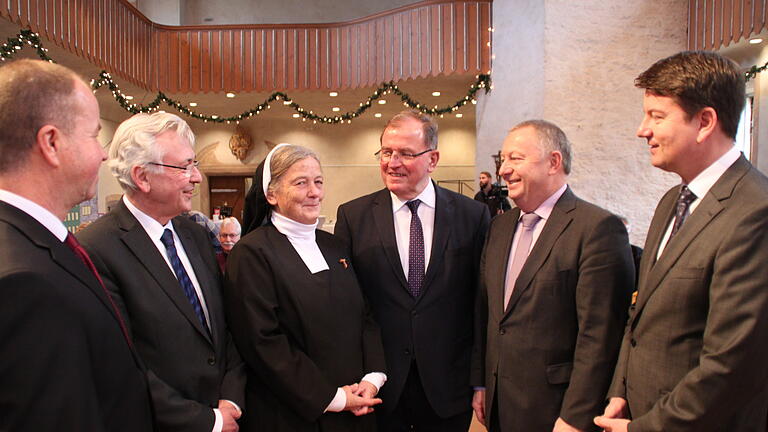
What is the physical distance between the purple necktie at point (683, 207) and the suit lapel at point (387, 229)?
3.62 feet

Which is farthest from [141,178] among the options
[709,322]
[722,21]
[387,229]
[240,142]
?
[240,142]

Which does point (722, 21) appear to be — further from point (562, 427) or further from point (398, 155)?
point (562, 427)

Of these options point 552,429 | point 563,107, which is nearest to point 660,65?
point 552,429

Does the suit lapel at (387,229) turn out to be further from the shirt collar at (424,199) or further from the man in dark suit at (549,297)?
the man in dark suit at (549,297)

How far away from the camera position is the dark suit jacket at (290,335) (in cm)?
189

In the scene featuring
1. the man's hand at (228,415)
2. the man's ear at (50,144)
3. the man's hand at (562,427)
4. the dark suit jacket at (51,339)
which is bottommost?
the man's hand at (562,427)

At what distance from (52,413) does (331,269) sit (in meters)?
1.27

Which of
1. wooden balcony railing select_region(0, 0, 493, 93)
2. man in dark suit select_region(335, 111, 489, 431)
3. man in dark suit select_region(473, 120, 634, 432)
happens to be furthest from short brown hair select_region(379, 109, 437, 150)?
wooden balcony railing select_region(0, 0, 493, 93)

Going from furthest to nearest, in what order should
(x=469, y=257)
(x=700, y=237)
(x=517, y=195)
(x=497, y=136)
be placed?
(x=497, y=136)
(x=469, y=257)
(x=517, y=195)
(x=700, y=237)

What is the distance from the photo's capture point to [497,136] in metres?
8.50

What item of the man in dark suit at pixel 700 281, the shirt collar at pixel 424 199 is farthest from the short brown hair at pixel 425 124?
the man in dark suit at pixel 700 281

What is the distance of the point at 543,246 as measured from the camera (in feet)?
6.46

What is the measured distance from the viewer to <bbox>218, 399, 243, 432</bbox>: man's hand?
5.76 ft

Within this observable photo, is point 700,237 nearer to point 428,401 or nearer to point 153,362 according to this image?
point 428,401
